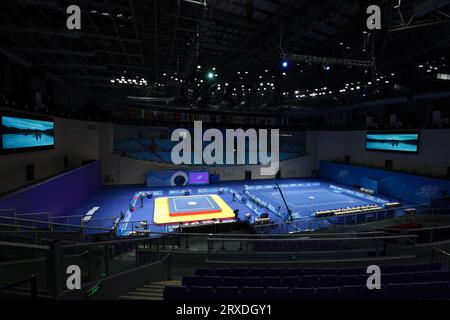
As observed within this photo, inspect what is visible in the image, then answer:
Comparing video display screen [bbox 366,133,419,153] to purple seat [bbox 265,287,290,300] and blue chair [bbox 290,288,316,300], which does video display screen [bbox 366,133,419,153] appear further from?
purple seat [bbox 265,287,290,300]

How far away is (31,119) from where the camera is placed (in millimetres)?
10961

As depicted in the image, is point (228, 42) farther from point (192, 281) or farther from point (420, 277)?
point (420, 277)

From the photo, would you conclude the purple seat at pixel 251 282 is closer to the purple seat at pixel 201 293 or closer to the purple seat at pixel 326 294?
the purple seat at pixel 201 293

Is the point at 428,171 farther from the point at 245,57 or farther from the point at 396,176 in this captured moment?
the point at 245,57

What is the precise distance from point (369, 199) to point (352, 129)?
10592 mm

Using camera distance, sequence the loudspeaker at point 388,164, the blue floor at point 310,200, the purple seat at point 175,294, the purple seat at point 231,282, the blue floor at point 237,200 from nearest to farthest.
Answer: the purple seat at point 175,294 → the purple seat at point 231,282 → the blue floor at point 237,200 → the blue floor at point 310,200 → the loudspeaker at point 388,164

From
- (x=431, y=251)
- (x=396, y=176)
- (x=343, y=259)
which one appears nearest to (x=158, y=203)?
(x=343, y=259)

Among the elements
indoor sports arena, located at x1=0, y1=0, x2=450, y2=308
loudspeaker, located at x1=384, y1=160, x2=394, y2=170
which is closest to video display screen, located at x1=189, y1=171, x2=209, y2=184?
indoor sports arena, located at x1=0, y1=0, x2=450, y2=308

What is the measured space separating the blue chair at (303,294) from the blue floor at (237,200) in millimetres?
10349

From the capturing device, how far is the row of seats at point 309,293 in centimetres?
374

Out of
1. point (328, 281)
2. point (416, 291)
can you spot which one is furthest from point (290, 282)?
point (416, 291)

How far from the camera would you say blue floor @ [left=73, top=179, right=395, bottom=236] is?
1505 centimetres

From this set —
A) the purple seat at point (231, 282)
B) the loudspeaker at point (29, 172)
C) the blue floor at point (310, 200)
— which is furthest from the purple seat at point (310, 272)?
the loudspeaker at point (29, 172)

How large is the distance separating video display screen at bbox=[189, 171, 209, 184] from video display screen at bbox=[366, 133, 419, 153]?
60.4 feet
